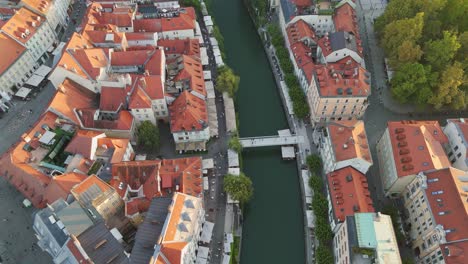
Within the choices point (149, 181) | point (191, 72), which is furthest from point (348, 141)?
point (191, 72)

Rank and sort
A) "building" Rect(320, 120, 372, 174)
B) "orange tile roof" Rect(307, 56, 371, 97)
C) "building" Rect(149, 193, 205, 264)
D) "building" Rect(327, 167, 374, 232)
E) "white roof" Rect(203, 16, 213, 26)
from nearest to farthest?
"building" Rect(149, 193, 205, 264) < "building" Rect(327, 167, 374, 232) < "building" Rect(320, 120, 372, 174) < "orange tile roof" Rect(307, 56, 371, 97) < "white roof" Rect(203, 16, 213, 26)

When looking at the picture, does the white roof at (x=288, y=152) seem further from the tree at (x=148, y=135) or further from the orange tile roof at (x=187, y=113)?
the tree at (x=148, y=135)

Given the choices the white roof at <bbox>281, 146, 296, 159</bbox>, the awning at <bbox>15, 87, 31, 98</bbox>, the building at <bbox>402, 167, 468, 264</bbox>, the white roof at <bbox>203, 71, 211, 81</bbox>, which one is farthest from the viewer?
Answer: the white roof at <bbox>203, 71, 211, 81</bbox>

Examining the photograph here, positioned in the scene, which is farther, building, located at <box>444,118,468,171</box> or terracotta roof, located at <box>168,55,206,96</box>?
terracotta roof, located at <box>168,55,206,96</box>

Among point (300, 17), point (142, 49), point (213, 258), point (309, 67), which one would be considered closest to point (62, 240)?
point (213, 258)

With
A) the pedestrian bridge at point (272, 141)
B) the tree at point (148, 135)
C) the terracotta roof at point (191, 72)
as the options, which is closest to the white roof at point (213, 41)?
the terracotta roof at point (191, 72)

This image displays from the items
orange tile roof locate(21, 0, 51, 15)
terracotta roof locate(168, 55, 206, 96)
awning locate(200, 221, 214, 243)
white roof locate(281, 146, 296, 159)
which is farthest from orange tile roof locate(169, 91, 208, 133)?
orange tile roof locate(21, 0, 51, 15)

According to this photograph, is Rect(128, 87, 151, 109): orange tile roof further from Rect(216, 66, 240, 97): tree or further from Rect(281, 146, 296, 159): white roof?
Rect(281, 146, 296, 159): white roof
